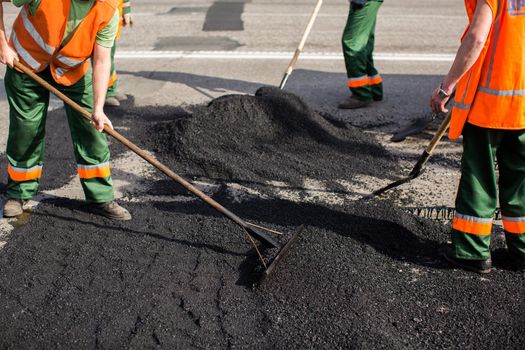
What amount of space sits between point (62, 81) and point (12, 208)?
1.06 meters

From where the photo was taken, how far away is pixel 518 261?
4230 millimetres

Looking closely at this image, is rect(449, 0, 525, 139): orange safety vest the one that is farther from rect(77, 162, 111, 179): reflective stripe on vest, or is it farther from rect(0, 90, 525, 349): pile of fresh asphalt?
rect(77, 162, 111, 179): reflective stripe on vest

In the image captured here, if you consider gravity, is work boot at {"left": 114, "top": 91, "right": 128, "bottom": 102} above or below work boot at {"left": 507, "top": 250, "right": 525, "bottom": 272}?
below

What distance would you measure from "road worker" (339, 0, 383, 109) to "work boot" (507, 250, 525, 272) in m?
3.10

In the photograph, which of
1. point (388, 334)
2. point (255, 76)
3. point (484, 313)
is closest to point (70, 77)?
point (388, 334)

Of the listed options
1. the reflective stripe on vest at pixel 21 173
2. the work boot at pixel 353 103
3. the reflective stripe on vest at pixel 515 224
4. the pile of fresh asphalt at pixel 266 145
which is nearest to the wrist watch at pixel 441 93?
the reflective stripe on vest at pixel 515 224

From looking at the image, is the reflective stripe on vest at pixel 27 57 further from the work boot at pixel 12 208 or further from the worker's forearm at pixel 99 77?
the work boot at pixel 12 208

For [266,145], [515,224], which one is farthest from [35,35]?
[515,224]

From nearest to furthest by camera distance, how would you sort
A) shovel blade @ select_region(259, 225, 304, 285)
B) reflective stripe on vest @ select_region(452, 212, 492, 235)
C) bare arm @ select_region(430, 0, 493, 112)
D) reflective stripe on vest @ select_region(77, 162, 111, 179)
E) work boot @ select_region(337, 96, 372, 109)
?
bare arm @ select_region(430, 0, 493, 112), shovel blade @ select_region(259, 225, 304, 285), reflective stripe on vest @ select_region(452, 212, 492, 235), reflective stripe on vest @ select_region(77, 162, 111, 179), work boot @ select_region(337, 96, 372, 109)

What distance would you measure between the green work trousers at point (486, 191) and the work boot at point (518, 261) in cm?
3

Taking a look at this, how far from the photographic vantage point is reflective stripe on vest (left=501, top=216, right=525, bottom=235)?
4.14 meters

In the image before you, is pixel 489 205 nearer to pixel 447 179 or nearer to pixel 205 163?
pixel 447 179

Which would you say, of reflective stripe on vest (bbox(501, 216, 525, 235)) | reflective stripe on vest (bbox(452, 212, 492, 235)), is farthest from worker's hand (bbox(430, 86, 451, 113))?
reflective stripe on vest (bbox(501, 216, 525, 235))

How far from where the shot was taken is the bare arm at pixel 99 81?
4.17m
